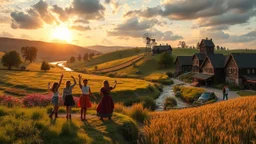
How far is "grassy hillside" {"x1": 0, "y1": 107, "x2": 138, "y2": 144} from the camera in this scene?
33.2ft

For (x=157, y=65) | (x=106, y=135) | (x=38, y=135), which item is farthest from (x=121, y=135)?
(x=157, y=65)

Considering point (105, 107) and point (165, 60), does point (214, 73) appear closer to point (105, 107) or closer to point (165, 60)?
point (165, 60)

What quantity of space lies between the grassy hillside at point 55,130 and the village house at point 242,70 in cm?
5534

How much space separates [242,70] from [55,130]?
6285 cm

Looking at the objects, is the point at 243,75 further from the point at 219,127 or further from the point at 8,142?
the point at 8,142

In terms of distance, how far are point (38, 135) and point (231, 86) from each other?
60.4 m

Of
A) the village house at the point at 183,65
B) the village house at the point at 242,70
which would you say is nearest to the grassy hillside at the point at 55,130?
the village house at the point at 242,70

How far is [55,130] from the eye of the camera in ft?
36.2

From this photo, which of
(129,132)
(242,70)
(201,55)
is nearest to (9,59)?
(201,55)

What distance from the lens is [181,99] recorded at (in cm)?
5300

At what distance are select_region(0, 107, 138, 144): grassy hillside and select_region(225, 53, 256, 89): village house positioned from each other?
5534 cm

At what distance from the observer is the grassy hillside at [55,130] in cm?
1012

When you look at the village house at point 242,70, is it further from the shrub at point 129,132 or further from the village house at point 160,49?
the village house at point 160,49

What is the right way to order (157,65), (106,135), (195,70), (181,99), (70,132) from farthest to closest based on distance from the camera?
(157,65)
(195,70)
(181,99)
(106,135)
(70,132)
